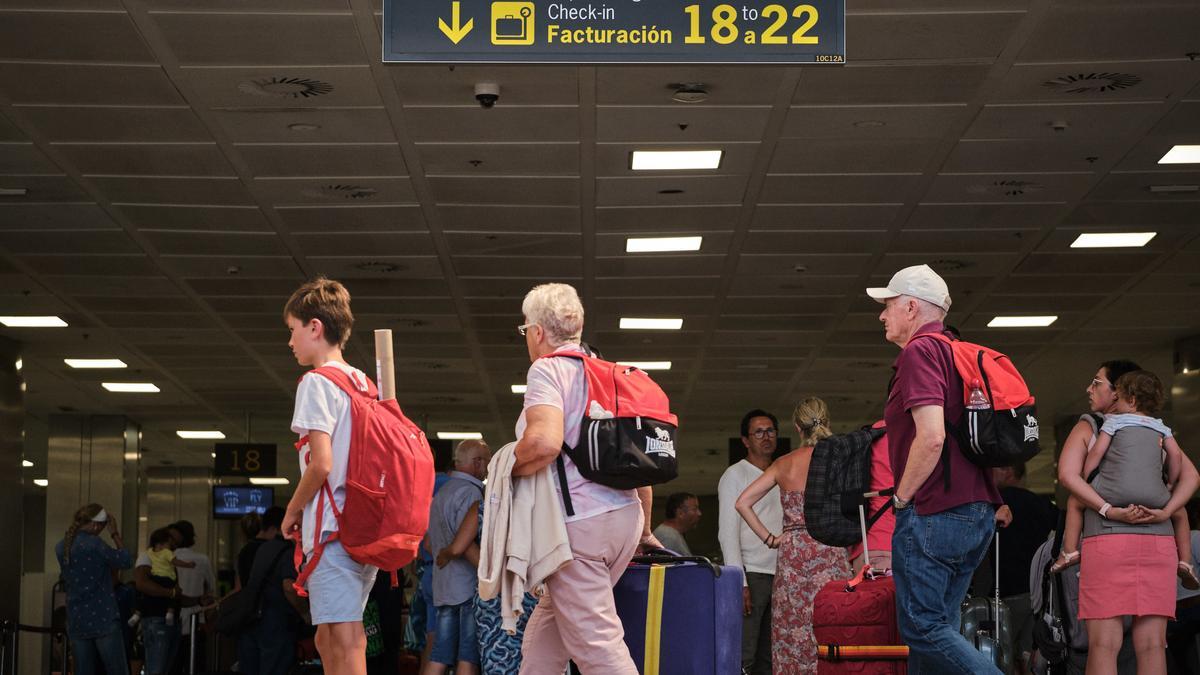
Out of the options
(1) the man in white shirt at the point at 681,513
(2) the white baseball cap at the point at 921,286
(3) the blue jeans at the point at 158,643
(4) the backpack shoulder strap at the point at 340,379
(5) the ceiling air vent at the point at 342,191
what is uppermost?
(5) the ceiling air vent at the point at 342,191

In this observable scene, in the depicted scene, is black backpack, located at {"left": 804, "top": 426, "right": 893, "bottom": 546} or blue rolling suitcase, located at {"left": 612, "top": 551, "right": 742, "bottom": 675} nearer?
blue rolling suitcase, located at {"left": 612, "top": 551, "right": 742, "bottom": 675}

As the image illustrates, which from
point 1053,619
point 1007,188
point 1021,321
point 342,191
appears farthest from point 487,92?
point 1021,321

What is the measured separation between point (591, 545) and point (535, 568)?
0.19 m

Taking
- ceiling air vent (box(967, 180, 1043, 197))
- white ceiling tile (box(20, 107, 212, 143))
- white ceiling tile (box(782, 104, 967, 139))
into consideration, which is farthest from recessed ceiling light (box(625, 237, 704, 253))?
white ceiling tile (box(20, 107, 212, 143))

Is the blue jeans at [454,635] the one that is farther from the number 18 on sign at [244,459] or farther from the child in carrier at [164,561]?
the number 18 on sign at [244,459]

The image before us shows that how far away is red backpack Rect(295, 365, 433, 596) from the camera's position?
4.80 meters

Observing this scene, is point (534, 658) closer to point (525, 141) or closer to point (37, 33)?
point (37, 33)

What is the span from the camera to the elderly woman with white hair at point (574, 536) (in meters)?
4.67

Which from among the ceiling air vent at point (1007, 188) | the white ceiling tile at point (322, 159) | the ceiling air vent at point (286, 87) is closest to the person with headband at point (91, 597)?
the white ceiling tile at point (322, 159)

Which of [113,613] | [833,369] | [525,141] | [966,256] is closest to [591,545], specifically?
[525,141]

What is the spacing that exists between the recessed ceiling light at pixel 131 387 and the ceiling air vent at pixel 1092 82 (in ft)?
51.6

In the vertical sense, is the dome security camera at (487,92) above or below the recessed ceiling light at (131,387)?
above

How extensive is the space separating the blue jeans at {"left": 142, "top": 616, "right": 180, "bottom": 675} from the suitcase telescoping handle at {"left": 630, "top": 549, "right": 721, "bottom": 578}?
426 inches

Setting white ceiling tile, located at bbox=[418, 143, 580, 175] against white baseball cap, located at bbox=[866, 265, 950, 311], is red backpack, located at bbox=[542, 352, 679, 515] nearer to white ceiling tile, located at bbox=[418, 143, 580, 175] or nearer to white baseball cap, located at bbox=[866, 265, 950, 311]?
white baseball cap, located at bbox=[866, 265, 950, 311]
